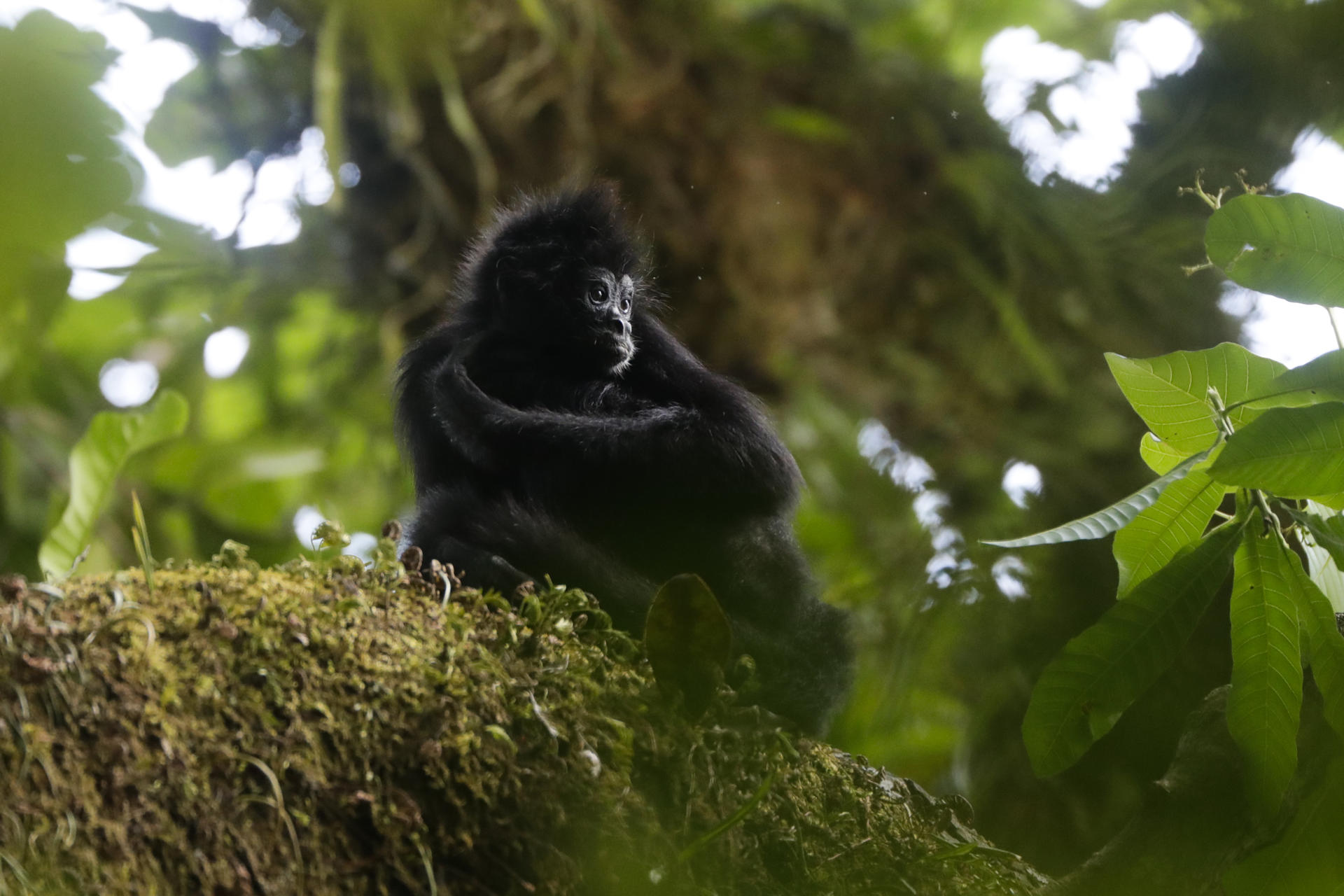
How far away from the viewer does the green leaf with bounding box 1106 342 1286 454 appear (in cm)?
184

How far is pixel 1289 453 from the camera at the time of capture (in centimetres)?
158

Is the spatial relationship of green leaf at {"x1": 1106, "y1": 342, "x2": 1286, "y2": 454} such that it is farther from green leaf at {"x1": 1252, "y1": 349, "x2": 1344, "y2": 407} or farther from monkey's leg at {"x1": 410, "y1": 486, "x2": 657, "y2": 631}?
monkey's leg at {"x1": 410, "y1": 486, "x2": 657, "y2": 631}

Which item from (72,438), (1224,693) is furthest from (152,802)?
(72,438)

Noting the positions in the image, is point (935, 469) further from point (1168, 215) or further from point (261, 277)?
point (261, 277)

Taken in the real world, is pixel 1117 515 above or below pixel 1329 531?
below

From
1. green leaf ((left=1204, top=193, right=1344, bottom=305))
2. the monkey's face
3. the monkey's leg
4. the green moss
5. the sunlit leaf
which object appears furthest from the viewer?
the monkey's face

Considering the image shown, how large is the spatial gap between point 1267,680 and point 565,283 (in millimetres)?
1717

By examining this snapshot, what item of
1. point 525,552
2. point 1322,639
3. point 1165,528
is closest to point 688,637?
point 525,552

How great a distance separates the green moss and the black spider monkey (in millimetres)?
378

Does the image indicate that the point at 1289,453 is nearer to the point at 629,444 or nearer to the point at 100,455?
the point at 629,444

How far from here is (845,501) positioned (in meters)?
6.00

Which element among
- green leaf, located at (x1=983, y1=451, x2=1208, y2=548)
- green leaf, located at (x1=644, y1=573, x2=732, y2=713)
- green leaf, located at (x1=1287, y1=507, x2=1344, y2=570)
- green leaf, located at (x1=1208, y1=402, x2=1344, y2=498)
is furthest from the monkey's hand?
green leaf, located at (x1=1287, y1=507, x2=1344, y2=570)

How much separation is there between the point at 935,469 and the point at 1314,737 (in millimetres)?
4431

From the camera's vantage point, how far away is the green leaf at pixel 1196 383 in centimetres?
184
